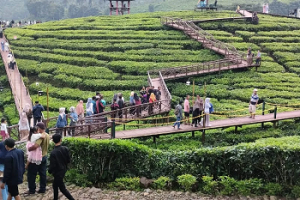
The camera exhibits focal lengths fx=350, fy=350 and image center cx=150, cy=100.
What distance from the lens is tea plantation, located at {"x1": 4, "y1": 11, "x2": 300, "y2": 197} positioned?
10664mm

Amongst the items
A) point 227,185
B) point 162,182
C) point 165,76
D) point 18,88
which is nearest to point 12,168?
point 162,182

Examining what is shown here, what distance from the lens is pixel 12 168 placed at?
27.2 feet

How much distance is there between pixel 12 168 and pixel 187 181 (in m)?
4.94

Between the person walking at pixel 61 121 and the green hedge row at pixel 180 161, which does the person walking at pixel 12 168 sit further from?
the person walking at pixel 61 121

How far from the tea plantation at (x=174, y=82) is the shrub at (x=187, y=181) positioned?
313 millimetres

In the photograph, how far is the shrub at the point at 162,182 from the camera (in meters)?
10.6

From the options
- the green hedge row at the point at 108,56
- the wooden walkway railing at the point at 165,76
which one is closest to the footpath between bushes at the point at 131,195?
the wooden walkway railing at the point at 165,76

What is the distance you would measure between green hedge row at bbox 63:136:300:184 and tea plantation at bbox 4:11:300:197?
0.10 ft

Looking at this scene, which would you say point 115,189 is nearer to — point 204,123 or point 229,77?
point 204,123

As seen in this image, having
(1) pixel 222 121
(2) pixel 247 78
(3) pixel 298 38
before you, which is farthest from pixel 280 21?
(1) pixel 222 121

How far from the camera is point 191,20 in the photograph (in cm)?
4362

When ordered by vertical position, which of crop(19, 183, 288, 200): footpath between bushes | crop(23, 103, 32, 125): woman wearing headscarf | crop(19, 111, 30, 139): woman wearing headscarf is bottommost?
crop(19, 183, 288, 200): footpath between bushes

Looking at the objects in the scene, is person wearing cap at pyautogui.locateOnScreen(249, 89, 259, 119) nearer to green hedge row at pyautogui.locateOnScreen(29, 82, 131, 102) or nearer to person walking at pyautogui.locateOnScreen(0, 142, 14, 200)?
green hedge row at pyautogui.locateOnScreen(29, 82, 131, 102)

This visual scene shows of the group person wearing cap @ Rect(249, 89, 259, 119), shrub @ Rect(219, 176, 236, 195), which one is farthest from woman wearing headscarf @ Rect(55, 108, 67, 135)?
person wearing cap @ Rect(249, 89, 259, 119)
